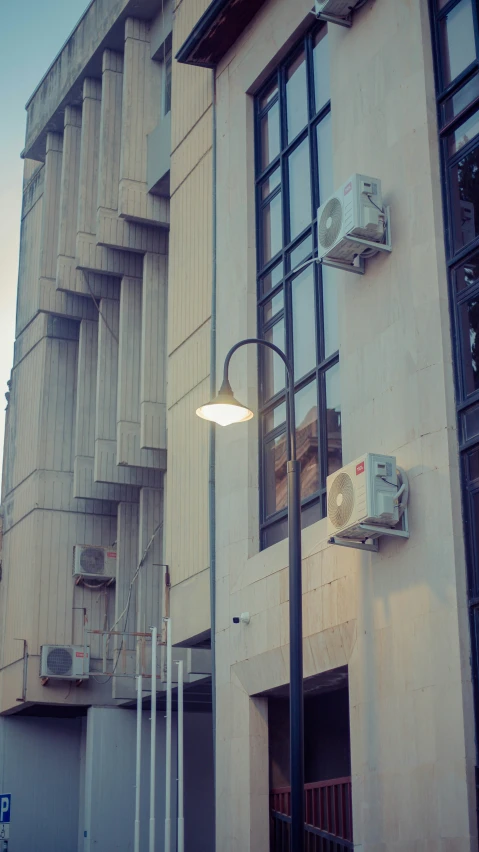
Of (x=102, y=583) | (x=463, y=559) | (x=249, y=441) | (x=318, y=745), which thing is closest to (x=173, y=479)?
(x=249, y=441)

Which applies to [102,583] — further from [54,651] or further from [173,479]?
[173,479]

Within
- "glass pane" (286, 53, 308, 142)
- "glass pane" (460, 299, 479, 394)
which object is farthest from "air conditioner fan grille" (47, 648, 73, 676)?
"glass pane" (460, 299, 479, 394)

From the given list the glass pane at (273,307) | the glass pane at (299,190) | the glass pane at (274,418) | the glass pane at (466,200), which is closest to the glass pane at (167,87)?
the glass pane at (299,190)

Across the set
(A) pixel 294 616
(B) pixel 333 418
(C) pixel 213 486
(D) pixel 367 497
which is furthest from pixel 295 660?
(C) pixel 213 486

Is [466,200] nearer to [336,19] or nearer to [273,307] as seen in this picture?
[336,19]

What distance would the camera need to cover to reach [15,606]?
3328cm

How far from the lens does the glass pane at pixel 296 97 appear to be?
65.9 ft

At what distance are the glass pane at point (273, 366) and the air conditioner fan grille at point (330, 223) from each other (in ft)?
11.1

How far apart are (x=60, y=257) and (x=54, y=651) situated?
11.0 meters

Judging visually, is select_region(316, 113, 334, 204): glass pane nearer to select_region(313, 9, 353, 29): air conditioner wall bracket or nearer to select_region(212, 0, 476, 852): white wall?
select_region(212, 0, 476, 852): white wall

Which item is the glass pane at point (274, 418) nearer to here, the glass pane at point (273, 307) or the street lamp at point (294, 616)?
the glass pane at point (273, 307)

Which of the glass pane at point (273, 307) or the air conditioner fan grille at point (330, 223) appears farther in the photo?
the glass pane at point (273, 307)

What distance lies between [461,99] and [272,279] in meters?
5.90

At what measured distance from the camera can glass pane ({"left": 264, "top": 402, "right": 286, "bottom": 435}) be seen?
64.4 ft
